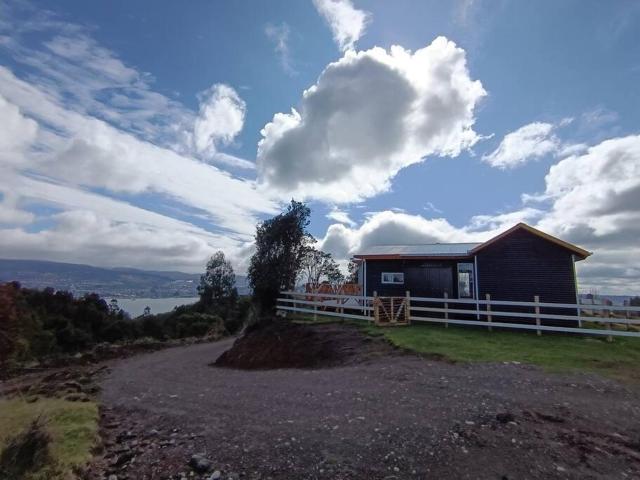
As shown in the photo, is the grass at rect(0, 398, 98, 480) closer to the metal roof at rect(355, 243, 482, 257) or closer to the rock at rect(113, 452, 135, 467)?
the rock at rect(113, 452, 135, 467)

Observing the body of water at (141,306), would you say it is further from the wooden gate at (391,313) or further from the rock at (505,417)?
the rock at (505,417)

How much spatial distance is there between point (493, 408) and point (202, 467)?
183 inches

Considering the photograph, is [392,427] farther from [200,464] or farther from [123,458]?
[123,458]

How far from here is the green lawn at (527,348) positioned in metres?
9.70

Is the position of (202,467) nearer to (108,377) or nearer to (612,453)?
(612,453)

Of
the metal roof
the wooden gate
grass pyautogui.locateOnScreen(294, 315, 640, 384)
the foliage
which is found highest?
the metal roof

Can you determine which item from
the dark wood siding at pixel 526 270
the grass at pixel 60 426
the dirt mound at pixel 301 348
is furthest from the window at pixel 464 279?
the grass at pixel 60 426

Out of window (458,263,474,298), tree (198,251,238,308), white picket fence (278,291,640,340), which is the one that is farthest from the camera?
tree (198,251,238,308)

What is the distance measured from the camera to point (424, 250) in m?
21.4

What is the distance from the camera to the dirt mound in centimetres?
1274

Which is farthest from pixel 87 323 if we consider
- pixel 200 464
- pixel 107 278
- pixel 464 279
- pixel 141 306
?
pixel 107 278

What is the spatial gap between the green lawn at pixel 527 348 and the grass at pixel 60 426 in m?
8.63

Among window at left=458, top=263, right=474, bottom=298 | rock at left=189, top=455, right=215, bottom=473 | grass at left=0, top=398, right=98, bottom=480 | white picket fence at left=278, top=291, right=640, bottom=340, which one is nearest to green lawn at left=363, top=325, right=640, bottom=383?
white picket fence at left=278, top=291, right=640, bottom=340

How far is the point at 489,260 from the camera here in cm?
1875
